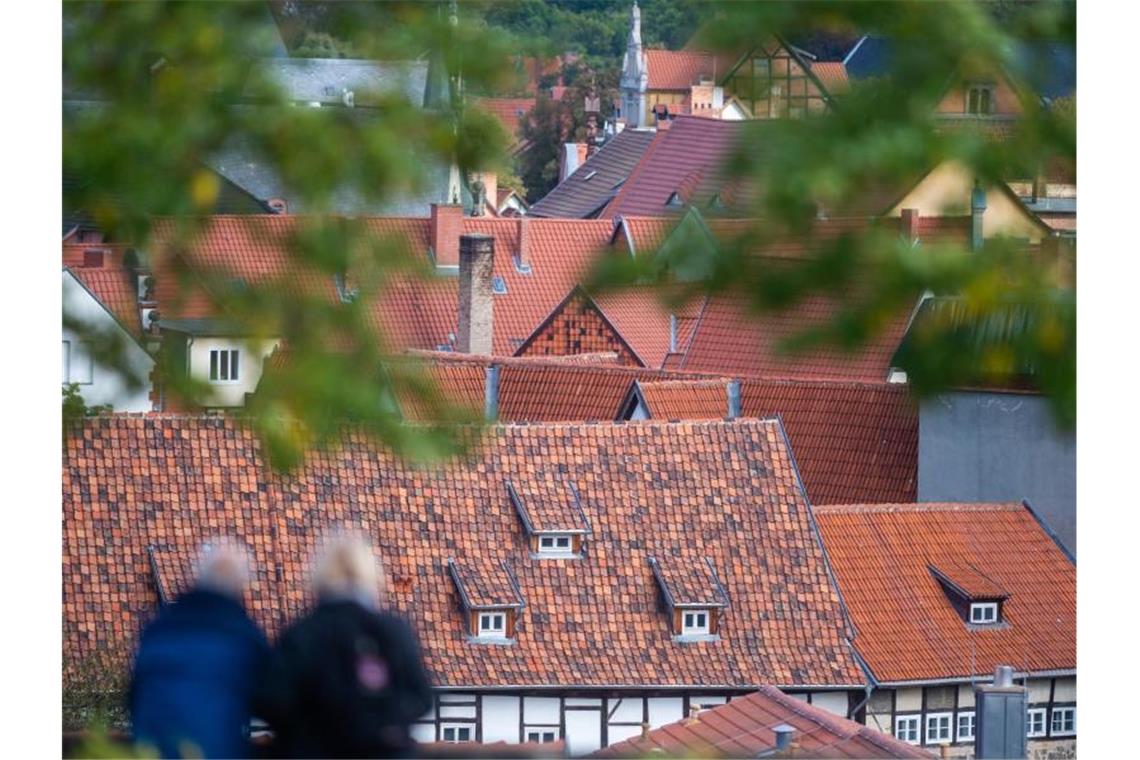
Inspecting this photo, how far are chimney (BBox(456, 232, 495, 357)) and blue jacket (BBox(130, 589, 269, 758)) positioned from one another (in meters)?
26.7

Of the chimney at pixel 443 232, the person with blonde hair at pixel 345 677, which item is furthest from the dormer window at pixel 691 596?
the person with blonde hair at pixel 345 677

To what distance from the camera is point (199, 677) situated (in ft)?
9.07

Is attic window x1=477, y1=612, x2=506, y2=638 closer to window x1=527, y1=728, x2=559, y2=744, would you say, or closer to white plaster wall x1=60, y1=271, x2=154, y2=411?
window x1=527, y1=728, x2=559, y2=744

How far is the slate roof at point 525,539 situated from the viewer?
17.2 meters

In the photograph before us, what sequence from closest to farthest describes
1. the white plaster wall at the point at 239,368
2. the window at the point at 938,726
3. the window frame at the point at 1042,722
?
1. the white plaster wall at the point at 239,368
2. the window frame at the point at 1042,722
3. the window at the point at 938,726

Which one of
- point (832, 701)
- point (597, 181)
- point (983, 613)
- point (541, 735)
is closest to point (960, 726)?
point (832, 701)

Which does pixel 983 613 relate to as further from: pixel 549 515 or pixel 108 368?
pixel 108 368

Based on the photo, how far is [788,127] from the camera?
1.81 m

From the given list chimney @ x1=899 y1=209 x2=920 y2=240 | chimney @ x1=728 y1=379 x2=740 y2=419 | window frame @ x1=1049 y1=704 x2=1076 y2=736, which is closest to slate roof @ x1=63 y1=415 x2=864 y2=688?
window frame @ x1=1049 y1=704 x2=1076 y2=736

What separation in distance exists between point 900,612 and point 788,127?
17.3 metres

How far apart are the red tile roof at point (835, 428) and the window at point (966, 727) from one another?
14.2 feet

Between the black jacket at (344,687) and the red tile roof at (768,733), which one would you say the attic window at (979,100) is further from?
the red tile roof at (768,733)

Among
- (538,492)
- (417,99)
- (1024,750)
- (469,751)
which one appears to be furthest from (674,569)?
(417,99)

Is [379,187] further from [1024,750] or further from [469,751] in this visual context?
[1024,750]
